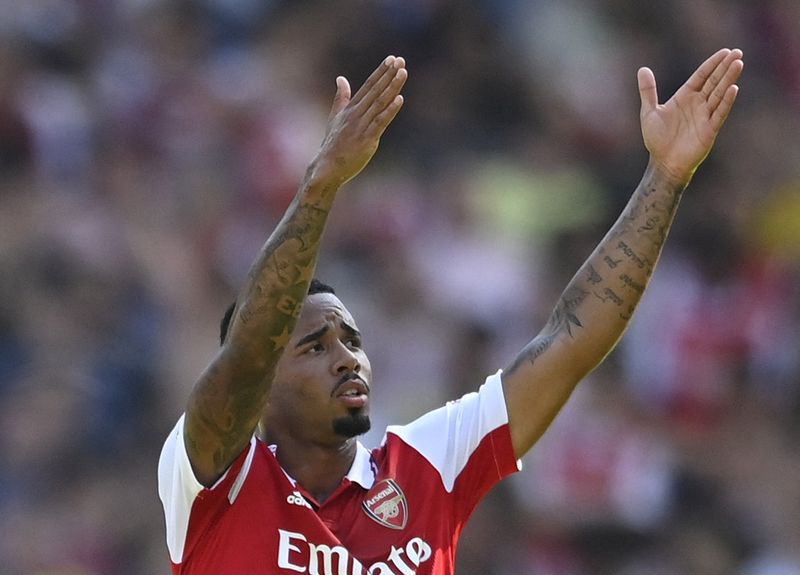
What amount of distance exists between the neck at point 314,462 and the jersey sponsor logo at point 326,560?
245 millimetres

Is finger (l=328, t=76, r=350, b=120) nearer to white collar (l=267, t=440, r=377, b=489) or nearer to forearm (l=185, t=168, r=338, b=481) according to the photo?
forearm (l=185, t=168, r=338, b=481)

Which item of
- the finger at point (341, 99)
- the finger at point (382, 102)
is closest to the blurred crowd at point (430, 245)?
the finger at point (341, 99)

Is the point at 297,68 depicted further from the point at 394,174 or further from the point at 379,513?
the point at 379,513

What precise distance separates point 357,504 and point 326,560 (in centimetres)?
27

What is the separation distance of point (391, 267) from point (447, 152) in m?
1.02

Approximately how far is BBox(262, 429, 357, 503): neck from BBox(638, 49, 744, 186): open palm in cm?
119

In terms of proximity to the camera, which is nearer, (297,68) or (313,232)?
(313,232)

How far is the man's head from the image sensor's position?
4.55m

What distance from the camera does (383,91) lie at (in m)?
4.11

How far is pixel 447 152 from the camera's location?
967 centimetres

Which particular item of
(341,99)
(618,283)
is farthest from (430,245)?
(341,99)

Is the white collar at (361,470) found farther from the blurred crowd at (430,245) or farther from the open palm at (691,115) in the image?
the blurred crowd at (430,245)

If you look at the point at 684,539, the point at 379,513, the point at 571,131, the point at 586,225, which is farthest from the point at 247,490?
the point at 571,131

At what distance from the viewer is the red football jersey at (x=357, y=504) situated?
Result: 4.29 m
